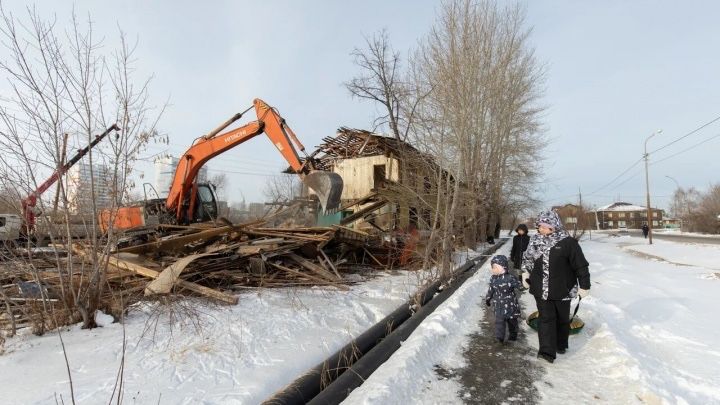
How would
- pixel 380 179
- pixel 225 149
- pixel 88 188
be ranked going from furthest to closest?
1. pixel 380 179
2. pixel 225 149
3. pixel 88 188

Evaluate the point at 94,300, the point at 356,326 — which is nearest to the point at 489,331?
the point at 356,326

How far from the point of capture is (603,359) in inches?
175

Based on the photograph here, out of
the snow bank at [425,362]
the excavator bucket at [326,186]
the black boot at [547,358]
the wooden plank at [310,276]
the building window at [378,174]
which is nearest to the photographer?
the snow bank at [425,362]

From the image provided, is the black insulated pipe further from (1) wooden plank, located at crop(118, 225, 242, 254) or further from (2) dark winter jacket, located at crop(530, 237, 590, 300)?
(1) wooden plank, located at crop(118, 225, 242, 254)

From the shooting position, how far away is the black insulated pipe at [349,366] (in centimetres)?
313

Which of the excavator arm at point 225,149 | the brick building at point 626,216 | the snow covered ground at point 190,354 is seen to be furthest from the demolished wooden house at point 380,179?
the brick building at point 626,216

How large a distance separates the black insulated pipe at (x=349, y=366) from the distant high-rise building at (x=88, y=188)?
3413 mm

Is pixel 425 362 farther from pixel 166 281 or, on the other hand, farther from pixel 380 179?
pixel 380 179

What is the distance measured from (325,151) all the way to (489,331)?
16410 millimetres

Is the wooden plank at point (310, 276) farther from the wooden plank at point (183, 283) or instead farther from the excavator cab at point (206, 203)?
the excavator cab at point (206, 203)

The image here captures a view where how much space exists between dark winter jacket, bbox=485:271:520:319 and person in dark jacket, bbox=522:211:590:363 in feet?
1.37

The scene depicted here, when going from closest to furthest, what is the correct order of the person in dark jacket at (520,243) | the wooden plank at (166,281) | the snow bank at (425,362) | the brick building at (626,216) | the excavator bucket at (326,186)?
the snow bank at (425,362), the wooden plank at (166,281), the excavator bucket at (326,186), the person in dark jacket at (520,243), the brick building at (626,216)

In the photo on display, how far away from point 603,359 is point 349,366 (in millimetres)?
2885

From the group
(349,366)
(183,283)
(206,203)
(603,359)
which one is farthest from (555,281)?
(206,203)
